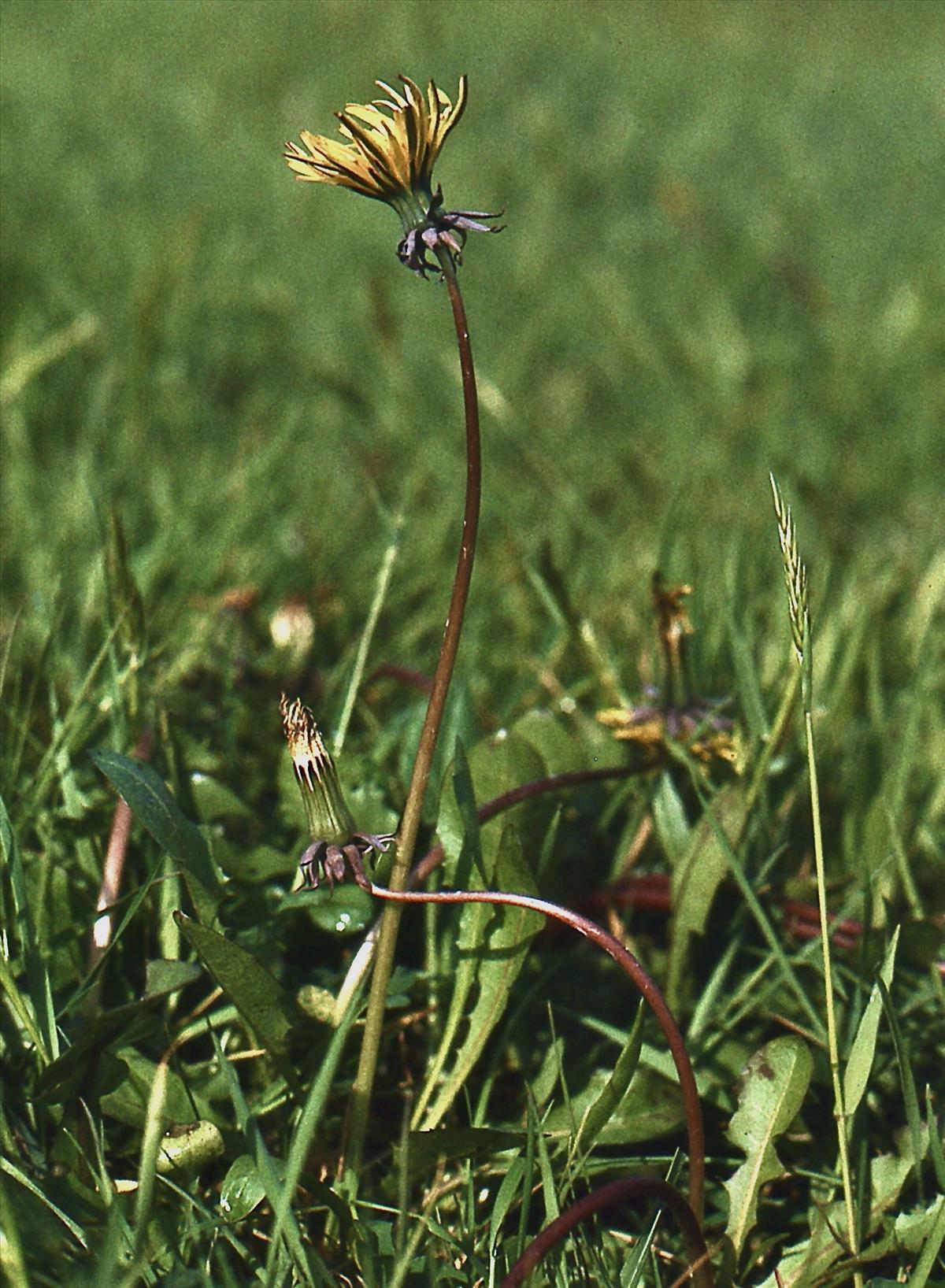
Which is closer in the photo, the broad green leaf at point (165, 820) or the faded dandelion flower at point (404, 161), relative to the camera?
the faded dandelion flower at point (404, 161)

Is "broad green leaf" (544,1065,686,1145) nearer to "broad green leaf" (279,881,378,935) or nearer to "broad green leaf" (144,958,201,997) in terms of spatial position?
"broad green leaf" (279,881,378,935)

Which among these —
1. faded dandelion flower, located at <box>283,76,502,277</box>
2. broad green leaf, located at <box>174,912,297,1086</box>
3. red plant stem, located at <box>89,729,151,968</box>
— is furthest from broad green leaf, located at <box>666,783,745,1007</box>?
faded dandelion flower, located at <box>283,76,502,277</box>

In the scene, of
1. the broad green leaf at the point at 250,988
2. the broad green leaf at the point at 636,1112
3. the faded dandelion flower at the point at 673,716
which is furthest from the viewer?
the faded dandelion flower at the point at 673,716

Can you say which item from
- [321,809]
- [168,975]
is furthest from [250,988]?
[321,809]

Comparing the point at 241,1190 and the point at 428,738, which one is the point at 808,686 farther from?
the point at 241,1190

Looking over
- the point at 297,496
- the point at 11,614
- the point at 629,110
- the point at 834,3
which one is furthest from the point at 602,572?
the point at 834,3

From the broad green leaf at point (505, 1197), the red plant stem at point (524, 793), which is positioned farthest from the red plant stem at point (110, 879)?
the broad green leaf at point (505, 1197)

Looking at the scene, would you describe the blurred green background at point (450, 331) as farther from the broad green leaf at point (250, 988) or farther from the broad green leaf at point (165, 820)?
the broad green leaf at point (250, 988)
